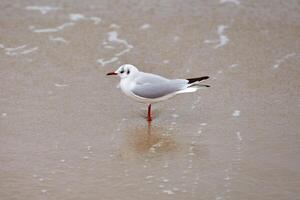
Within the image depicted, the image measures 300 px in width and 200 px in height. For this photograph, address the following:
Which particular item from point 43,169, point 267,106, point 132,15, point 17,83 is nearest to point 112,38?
point 132,15

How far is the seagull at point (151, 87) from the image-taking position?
5.71 m

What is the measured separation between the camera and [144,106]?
6109mm

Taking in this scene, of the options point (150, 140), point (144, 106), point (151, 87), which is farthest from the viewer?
point (144, 106)

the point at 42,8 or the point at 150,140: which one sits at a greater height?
the point at 42,8

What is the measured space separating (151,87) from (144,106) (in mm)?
412

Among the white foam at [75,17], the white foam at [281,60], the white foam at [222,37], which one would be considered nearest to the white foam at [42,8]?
the white foam at [75,17]

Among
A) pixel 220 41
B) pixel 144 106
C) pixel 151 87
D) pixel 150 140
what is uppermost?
pixel 220 41

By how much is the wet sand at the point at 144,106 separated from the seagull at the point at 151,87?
0.58 ft

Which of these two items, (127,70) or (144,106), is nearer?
(127,70)

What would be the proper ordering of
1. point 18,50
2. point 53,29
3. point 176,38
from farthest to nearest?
point 53,29, point 176,38, point 18,50

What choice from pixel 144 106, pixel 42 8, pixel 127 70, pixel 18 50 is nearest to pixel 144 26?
pixel 42 8

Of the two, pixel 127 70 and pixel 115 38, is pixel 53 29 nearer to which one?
pixel 115 38

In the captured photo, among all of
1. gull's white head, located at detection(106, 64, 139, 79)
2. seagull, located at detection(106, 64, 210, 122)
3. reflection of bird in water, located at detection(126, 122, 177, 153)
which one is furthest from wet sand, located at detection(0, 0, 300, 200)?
gull's white head, located at detection(106, 64, 139, 79)

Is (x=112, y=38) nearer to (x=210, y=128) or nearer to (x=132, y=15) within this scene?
(x=132, y=15)
